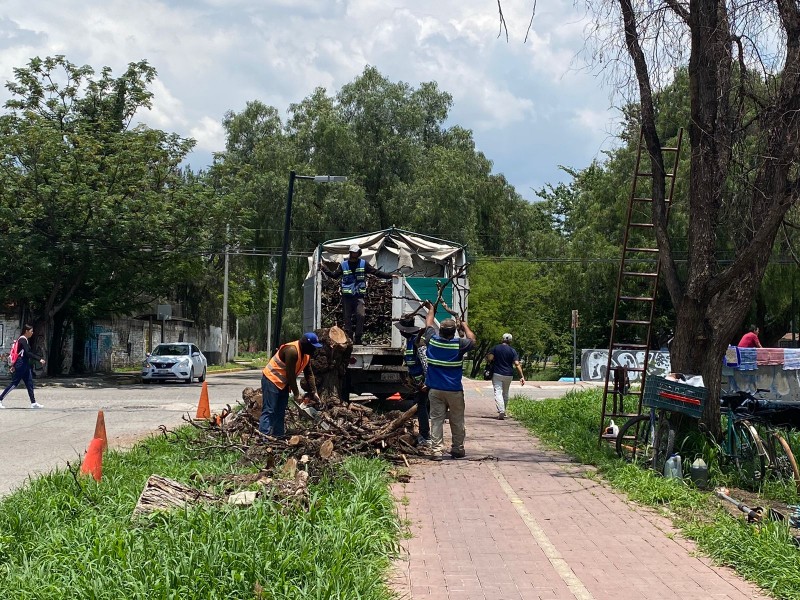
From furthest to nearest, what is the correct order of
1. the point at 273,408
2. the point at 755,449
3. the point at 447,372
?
the point at 447,372, the point at 273,408, the point at 755,449

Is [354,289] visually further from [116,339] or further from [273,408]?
[116,339]

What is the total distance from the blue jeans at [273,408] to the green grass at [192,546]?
2.87 m

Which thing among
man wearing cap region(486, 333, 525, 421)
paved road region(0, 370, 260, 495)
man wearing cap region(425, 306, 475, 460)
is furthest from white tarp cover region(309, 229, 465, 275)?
man wearing cap region(425, 306, 475, 460)

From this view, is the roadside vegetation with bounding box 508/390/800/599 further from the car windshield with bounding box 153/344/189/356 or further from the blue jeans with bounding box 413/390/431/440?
the car windshield with bounding box 153/344/189/356

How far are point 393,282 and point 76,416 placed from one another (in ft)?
22.4

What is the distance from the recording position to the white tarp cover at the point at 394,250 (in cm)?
1742

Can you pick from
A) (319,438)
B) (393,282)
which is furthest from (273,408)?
(393,282)

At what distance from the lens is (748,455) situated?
10.4m

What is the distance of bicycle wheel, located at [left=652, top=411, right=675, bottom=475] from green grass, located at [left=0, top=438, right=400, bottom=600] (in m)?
4.04

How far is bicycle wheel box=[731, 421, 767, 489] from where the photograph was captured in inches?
391

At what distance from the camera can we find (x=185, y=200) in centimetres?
3059

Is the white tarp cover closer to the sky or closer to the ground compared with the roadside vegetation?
closer to the sky

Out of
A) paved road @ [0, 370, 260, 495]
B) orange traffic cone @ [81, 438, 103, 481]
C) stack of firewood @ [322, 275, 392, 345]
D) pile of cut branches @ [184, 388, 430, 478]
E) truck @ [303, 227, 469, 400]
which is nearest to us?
orange traffic cone @ [81, 438, 103, 481]

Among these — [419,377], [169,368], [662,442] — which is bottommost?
[662,442]
